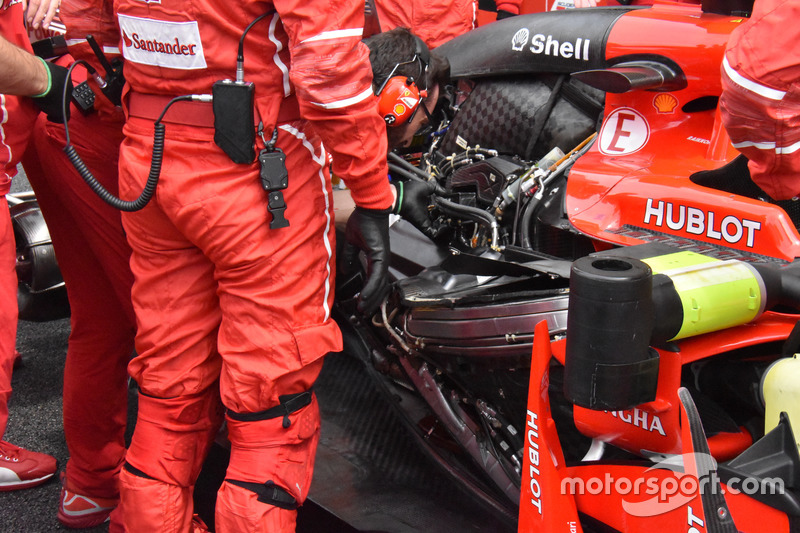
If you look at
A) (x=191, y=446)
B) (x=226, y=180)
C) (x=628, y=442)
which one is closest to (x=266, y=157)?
(x=226, y=180)

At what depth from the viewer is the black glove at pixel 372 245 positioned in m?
1.85

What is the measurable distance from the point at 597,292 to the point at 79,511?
6.46 ft

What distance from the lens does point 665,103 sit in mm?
1962

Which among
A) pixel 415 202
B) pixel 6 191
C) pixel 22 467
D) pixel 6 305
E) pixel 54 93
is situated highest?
pixel 54 93

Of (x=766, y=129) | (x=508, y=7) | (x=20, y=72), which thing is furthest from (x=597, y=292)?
(x=508, y=7)

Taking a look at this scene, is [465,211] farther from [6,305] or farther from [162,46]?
[6,305]

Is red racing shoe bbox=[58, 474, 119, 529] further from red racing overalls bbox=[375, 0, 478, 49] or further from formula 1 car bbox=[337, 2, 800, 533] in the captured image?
red racing overalls bbox=[375, 0, 478, 49]

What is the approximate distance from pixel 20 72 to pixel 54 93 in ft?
0.49

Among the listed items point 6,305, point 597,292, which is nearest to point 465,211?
point 597,292

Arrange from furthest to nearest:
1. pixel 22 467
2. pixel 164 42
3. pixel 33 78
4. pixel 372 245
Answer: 1. pixel 22 467
2. pixel 33 78
3. pixel 372 245
4. pixel 164 42

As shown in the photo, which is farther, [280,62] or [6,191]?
[6,191]

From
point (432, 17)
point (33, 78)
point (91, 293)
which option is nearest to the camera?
point (33, 78)

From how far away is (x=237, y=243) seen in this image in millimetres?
1688

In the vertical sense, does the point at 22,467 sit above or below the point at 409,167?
below
